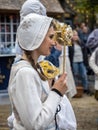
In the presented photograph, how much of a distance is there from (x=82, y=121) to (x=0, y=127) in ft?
5.08

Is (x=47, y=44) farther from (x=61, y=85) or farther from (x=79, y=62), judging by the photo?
(x=79, y=62)

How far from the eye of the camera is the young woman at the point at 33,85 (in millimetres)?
2637

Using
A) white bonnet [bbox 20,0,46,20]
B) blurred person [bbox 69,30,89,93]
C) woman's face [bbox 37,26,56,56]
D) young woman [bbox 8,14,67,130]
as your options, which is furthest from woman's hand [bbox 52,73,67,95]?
blurred person [bbox 69,30,89,93]

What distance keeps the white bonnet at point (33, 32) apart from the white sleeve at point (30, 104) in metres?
0.16

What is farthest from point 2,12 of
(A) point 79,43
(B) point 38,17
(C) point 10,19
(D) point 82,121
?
(B) point 38,17

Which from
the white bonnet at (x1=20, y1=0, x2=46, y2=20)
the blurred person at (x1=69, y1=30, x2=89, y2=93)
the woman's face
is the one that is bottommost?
the blurred person at (x1=69, y1=30, x2=89, y2=93)

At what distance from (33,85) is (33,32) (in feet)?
1.08

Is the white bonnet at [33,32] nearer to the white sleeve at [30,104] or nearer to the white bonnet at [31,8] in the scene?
the white sleeve at [30,104]

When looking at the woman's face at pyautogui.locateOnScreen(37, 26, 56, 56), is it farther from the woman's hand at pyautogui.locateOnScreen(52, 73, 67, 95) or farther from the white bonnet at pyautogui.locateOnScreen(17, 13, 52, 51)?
the woman's hand at pyautogui.locateOnScreen(52, 73, 67, 95)

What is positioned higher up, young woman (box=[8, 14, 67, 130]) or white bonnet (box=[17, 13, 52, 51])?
white bonnet (box=[17, 13, 52, 51])

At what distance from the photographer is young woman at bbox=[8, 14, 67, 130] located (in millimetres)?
2637

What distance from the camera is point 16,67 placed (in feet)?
9.09

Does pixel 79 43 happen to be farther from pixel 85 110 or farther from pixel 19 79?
pixel 19 79

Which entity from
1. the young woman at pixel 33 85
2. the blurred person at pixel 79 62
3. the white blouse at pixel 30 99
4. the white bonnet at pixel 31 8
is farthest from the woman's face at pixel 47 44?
the blurred person at pixel 79 62
